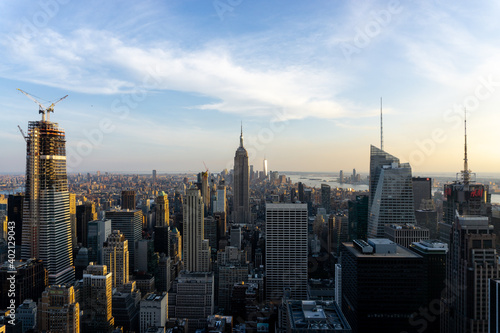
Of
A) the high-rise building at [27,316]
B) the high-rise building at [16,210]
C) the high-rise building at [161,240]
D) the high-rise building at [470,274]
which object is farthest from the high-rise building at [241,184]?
the high-rise building at [470,274]

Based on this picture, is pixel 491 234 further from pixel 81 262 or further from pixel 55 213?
pixel 81 262

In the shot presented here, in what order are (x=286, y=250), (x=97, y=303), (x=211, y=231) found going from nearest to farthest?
(x=97, y=303), (x=286, y=250), (x=211, y=231)

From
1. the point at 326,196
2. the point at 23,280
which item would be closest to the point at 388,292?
the point at 23,280

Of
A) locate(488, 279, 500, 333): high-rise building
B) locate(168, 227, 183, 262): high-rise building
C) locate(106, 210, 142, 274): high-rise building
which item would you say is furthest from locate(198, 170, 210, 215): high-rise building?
locate(488, 279, 500, 333): high-rise building

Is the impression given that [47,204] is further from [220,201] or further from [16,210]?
[220,201]

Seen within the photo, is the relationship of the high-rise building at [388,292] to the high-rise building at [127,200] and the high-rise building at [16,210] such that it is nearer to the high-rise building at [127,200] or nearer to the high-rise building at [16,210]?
the high-rise building at [16,210]
